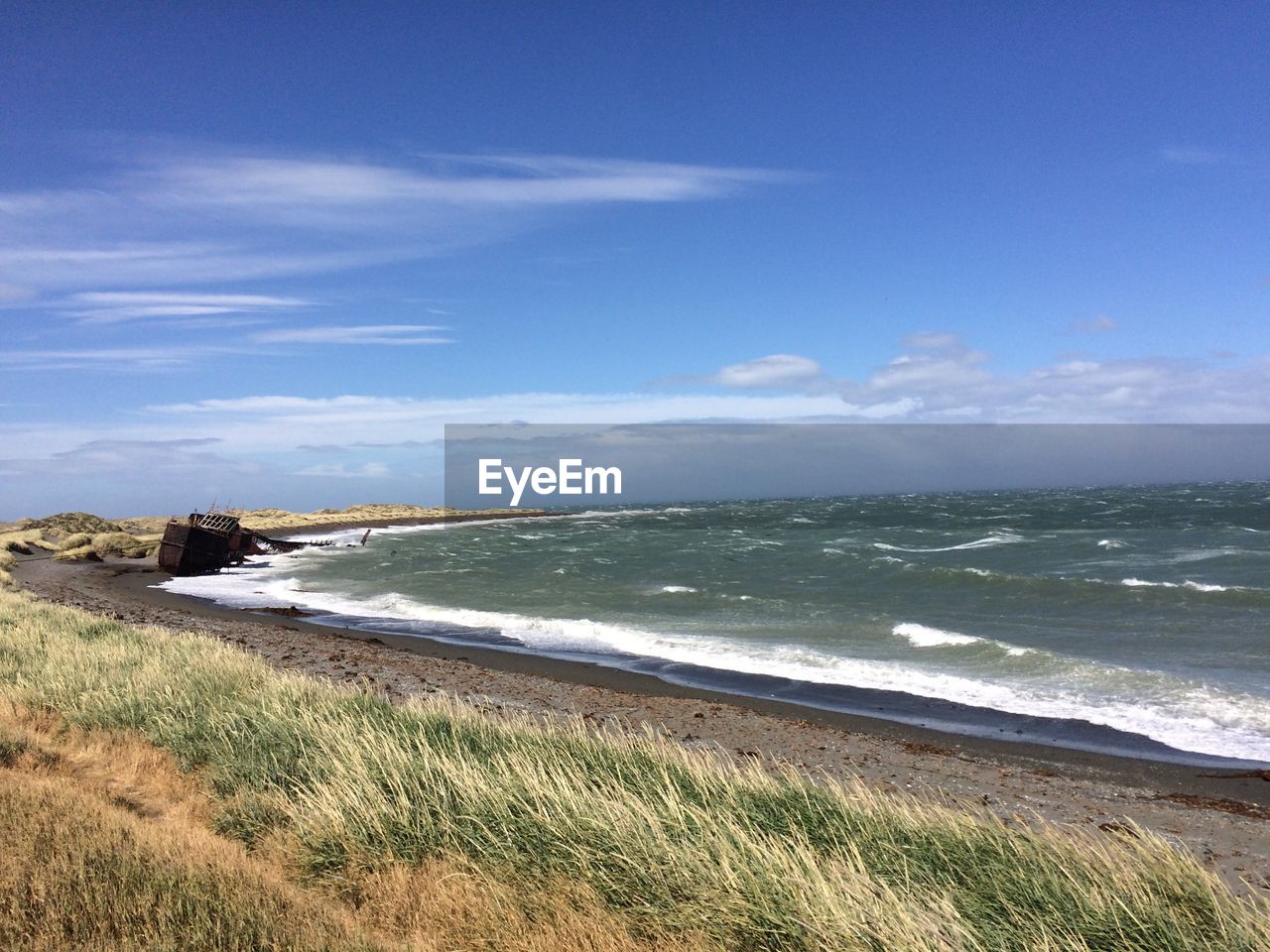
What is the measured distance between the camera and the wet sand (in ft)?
29.2

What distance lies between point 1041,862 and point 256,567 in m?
47.1

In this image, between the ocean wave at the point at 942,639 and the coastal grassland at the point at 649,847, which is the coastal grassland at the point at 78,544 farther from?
the coastal grassland at the point at 649,847

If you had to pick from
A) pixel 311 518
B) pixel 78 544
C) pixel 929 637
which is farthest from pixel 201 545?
pixel 311 518

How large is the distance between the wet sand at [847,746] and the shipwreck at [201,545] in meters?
22.5

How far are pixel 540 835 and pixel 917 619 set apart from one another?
1869 centimetres

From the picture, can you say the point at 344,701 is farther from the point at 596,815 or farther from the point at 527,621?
the point at 527,621

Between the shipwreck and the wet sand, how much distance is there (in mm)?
22498

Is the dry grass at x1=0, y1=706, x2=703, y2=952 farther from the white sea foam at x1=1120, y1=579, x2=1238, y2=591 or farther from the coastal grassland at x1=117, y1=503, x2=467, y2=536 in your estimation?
the coastal grassland at x1=117, y1=503, x2=467, y2=536

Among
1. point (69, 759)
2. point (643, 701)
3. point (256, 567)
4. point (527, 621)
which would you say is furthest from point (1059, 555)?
point (256, 567)

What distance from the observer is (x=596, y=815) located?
614cm

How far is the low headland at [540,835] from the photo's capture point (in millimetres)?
4738

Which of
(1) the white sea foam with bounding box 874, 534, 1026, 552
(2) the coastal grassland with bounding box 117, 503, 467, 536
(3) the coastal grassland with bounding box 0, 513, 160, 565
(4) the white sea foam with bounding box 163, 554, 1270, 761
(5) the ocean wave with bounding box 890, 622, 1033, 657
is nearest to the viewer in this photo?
(4) the white sea foam with bounding box 163, 554, 1270, 761

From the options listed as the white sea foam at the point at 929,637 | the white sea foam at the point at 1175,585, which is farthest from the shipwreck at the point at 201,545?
the white sea foam at the point at 1175,585

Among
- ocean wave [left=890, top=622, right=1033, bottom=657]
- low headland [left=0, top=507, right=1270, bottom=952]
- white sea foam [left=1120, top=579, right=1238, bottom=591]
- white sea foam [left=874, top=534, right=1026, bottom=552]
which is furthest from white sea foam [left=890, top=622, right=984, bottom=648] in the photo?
white sea foam [left=874, top=534, right=1026, bottom=552]
